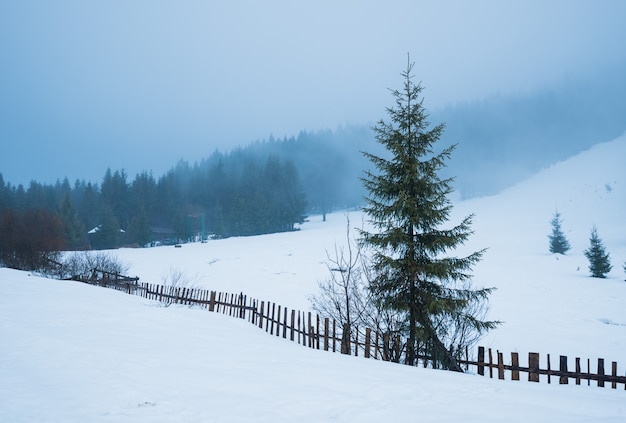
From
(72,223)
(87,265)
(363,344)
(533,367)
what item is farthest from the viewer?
(72,223)

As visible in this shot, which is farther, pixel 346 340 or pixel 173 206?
pixel 173 206

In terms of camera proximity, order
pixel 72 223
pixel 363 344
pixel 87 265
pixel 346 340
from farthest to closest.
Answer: pixel 72 223 → pixel 87 265 → pixel 346 340 → pixel 363 344

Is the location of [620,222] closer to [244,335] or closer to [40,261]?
[244,335]

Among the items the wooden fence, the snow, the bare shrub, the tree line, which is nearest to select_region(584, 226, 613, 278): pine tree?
the snow

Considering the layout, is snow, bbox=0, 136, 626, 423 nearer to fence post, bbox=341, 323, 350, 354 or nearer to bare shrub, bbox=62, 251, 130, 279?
fence post, bbox=341, 323, 350, 354

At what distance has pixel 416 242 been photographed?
32.4 feet

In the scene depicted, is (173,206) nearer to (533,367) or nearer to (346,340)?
(346,340)

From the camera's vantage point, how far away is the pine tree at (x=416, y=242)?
9.26 meters

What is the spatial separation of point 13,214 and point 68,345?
3127 cm

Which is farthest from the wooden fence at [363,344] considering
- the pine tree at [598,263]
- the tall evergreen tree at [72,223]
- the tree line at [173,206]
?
the tree line at [173,206]

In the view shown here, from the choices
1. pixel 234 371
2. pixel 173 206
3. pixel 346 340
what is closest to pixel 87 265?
pixel 346 340

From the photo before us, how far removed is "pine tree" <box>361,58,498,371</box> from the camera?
30.4 feet

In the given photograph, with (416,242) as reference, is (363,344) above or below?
below

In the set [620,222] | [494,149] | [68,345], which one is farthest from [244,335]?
[494,149]
